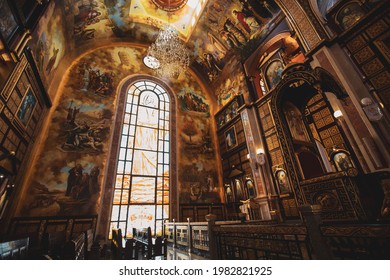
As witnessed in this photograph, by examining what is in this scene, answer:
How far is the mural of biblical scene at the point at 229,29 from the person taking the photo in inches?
357

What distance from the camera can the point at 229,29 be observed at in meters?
10.6

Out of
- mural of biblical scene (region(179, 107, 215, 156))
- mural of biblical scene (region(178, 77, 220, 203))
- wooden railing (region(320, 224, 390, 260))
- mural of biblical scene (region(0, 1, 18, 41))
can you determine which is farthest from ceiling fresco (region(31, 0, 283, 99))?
wooden railing (region(320, 224, 390, 260))

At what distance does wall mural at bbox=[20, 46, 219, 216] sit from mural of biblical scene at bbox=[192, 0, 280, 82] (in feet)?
8.54

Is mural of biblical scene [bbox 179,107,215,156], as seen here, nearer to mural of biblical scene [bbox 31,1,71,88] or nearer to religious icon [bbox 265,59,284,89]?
religious icon [bbox 265,59,284,89]

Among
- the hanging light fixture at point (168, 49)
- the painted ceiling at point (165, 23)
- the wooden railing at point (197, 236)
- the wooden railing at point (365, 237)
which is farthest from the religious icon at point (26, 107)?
the wooden railing at point (365, 237)

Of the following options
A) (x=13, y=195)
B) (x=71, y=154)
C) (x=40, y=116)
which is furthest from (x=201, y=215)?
(x=40, y=116)

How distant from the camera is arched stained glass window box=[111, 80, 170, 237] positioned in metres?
8.45

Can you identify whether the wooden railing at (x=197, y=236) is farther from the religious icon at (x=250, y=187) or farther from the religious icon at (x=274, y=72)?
the religious icon at (x=274, y=72)

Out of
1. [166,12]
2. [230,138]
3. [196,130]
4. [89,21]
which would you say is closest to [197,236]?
[230,138]

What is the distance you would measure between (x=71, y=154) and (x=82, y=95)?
358 centimetres

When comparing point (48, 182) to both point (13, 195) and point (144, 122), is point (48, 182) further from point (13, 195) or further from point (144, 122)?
point (144, 122)

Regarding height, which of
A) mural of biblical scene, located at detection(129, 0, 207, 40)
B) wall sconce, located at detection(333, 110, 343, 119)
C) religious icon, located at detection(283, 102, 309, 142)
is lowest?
wall sconce, located at detection(333, 110, 343, 119)

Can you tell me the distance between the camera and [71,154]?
8.06m
